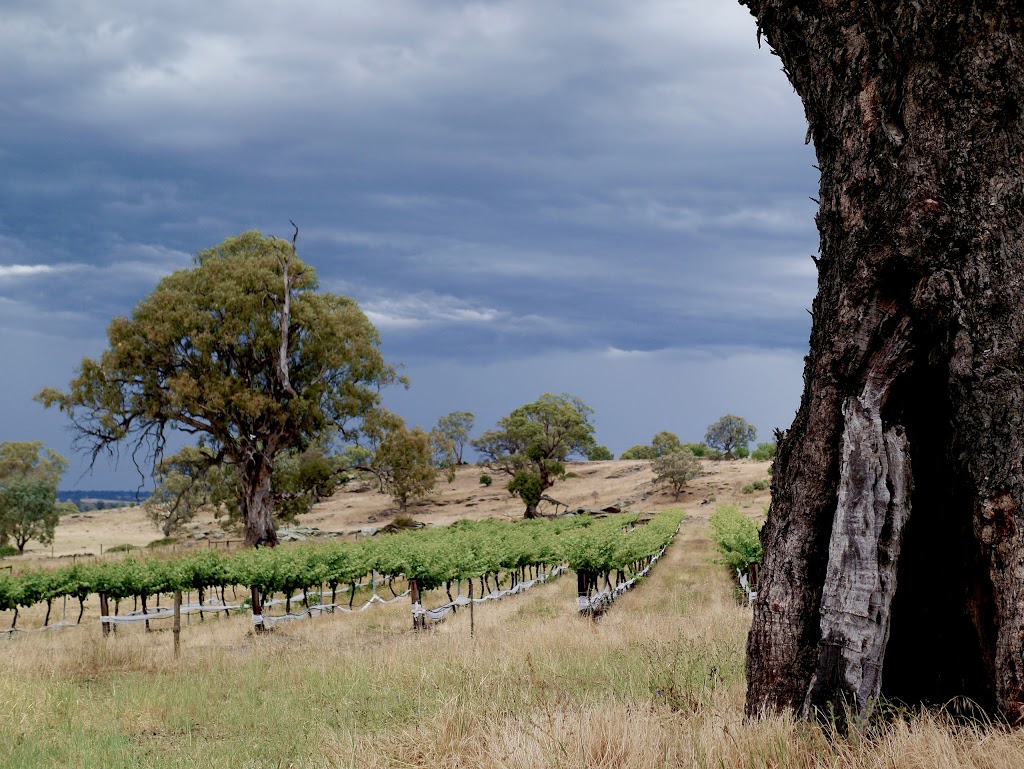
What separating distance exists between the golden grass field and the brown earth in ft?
137

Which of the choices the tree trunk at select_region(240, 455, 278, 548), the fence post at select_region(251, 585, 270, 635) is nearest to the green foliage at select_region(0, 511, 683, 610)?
the fence post at select_region(251, 585, 270, 635)

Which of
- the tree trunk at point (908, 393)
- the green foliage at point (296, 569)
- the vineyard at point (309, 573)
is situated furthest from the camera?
the green foliage at point (296, 569)

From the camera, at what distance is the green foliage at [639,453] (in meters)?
100

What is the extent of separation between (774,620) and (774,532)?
23.8 inches

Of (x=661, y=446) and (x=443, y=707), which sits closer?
(x=443, y=707)

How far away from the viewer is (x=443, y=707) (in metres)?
5.27

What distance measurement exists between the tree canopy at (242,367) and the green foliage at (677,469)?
35.0 meters

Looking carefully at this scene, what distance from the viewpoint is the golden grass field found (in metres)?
4.34

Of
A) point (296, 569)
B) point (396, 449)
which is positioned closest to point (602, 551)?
point (296, 569)

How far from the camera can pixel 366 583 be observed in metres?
26.9

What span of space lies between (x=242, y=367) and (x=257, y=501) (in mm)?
6538

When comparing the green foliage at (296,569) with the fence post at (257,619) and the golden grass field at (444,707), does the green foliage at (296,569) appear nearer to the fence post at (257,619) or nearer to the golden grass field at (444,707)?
the fence post at (257,619)

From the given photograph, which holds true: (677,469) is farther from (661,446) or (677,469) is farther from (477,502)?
(661,446)

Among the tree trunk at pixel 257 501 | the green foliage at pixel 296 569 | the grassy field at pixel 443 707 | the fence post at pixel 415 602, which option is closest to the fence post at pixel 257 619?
the green foliage at pixel 296 569
